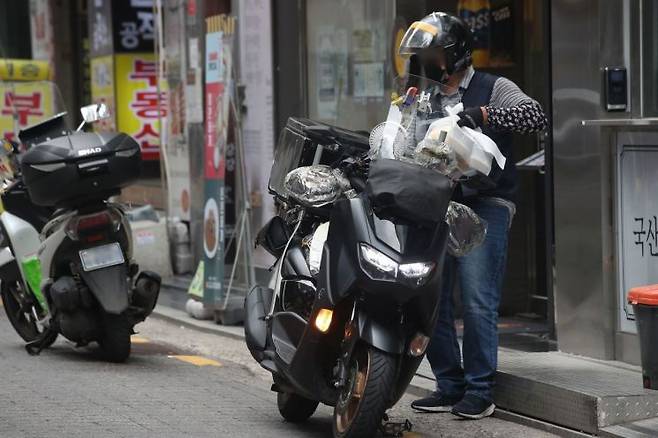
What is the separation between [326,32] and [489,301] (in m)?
4.83

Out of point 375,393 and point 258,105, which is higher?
point 258,105

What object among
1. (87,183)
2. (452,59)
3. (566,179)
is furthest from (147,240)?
(452,59)

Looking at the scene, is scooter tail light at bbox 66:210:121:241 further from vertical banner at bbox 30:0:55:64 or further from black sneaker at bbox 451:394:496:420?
vertical banner at bbox 30:0:55:64

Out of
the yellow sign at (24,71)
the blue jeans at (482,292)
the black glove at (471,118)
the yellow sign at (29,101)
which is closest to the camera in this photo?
the black glove at (471,118)

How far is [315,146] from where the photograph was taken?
21.5 ft

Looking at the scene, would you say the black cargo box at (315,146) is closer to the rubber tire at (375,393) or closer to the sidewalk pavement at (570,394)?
the rubber tire at (375,393)

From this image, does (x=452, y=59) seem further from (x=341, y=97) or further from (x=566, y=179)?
(x=341, y=97)

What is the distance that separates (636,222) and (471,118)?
1778 mm

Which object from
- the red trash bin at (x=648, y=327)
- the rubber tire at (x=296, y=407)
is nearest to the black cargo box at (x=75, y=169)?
the rubber tire at (x=296, y=407)

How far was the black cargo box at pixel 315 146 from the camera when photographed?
6539 millimetres

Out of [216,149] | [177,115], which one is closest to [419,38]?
[216,149]

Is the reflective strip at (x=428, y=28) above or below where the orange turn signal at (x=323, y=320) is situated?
above

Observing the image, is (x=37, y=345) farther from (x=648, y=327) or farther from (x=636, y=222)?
(x=648, y=327)

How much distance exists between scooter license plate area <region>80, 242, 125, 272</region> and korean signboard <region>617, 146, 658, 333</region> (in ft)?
10.3
